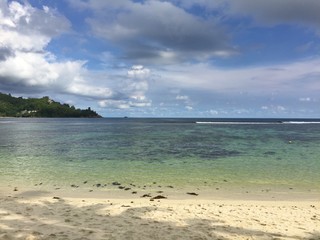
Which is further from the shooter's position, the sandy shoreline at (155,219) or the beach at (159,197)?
the beach at (159,197)

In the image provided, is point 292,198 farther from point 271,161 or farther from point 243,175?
point 271,161

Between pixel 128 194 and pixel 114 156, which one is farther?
pixel 114 156

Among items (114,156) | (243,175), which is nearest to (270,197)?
(243,175)

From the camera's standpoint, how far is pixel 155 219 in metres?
11.1

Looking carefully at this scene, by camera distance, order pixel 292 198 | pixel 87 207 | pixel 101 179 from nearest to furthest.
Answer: pixel 87 207 < pixel 292 198 < pixel 101 179

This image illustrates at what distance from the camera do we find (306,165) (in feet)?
88.6

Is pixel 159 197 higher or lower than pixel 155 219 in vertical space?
lower

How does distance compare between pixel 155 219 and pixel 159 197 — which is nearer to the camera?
pixel 155 219

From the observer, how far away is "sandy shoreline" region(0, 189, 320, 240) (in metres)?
9.51

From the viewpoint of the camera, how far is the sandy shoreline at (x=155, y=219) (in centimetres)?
951

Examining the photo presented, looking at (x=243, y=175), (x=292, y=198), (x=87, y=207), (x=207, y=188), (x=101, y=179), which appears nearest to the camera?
(x=87, y=207)

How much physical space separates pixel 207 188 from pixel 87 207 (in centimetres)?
790

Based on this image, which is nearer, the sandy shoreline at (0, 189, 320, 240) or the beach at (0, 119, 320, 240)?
the sandy shoreline at (0, 189, 320, 240)

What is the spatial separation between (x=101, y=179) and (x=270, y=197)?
10508 millimetres
